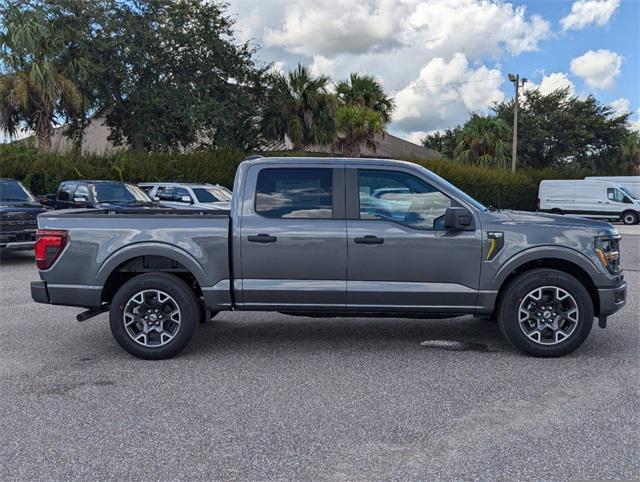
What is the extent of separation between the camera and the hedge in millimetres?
20016

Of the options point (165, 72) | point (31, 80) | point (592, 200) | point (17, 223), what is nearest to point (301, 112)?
point (165, 72)

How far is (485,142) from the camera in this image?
1455 inches

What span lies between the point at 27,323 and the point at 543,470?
5.95m

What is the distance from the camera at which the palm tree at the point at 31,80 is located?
22969 millimetres

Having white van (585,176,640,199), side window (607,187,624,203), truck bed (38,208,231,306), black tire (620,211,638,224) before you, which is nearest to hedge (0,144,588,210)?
side window (607,187,624,203)

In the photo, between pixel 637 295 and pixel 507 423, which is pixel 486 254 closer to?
pixel 507 423

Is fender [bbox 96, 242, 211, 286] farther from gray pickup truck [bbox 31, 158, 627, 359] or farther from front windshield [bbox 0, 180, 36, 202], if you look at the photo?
front windshield [bbox 0, 180, 36, 202]

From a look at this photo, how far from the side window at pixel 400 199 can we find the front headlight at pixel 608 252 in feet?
4.69

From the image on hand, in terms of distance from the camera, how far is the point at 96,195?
46.1 ft

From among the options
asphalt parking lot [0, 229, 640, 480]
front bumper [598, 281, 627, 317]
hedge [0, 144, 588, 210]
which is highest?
hedge [0, 144, 588, 210]

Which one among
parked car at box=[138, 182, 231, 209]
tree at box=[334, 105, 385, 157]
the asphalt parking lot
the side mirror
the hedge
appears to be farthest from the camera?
tree at box=[334, 105, 385, 157]

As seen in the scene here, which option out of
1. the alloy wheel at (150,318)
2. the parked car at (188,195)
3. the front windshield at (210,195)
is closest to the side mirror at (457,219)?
the alloy wheel at (150,318)

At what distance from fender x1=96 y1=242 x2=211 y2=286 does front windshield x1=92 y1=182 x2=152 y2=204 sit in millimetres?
8927

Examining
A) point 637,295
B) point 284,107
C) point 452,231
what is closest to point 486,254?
point 452,231
